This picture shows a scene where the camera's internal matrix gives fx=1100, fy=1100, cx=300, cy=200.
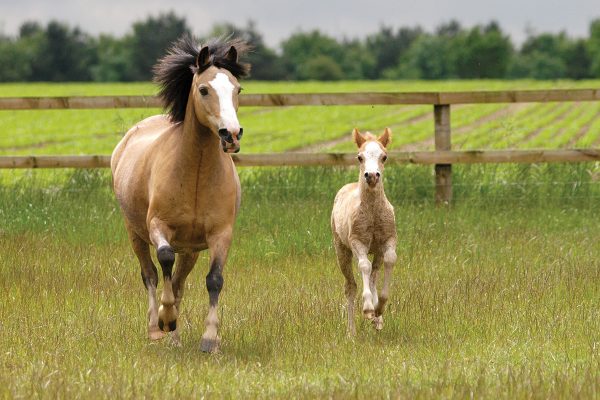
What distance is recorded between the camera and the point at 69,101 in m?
13.5

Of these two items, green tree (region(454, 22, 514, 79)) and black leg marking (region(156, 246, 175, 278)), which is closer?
black leg marking (region(156, 246, 175, 278))

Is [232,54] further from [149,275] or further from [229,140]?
[149,275]

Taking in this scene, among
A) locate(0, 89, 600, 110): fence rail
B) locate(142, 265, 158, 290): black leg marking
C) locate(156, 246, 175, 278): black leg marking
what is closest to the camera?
locate(156, 246, 175, 278): black leg marking

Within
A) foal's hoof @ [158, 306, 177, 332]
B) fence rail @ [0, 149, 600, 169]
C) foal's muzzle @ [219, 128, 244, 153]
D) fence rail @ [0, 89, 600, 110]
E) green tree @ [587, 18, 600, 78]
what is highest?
foal's muzzle @ [219, 128, 244, 153]

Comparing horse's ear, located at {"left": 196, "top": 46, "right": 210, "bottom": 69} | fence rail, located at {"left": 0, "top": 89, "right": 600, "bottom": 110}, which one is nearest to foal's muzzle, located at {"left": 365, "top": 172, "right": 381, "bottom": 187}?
horse's ear, located at {"left": 196, "top": 46, "right": 210, "bottom": 69}

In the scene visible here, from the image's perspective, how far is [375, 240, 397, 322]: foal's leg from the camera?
728cm

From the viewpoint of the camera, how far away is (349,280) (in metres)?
7.82

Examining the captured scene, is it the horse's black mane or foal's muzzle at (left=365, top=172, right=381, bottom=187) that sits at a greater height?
the horse's black mane

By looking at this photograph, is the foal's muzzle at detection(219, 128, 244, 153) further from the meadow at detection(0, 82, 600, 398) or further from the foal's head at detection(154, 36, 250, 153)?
the meadow at detection(0, 82, 600, 398)

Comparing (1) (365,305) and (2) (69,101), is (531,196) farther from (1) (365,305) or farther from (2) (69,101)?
(1) (365,305)

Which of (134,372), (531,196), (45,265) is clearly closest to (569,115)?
(531,196)

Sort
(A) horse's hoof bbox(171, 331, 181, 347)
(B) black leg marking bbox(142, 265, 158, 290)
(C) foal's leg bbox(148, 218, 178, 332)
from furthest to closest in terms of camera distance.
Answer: (B) black leg marking bbox(142, 265, 158, 290) < (A) horse's hoof bbox(171, 331, 181, 347) < (C) foal's leg bbox(148, 218, 178, 332)

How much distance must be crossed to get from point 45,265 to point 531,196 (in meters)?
6.48

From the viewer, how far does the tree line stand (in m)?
113
